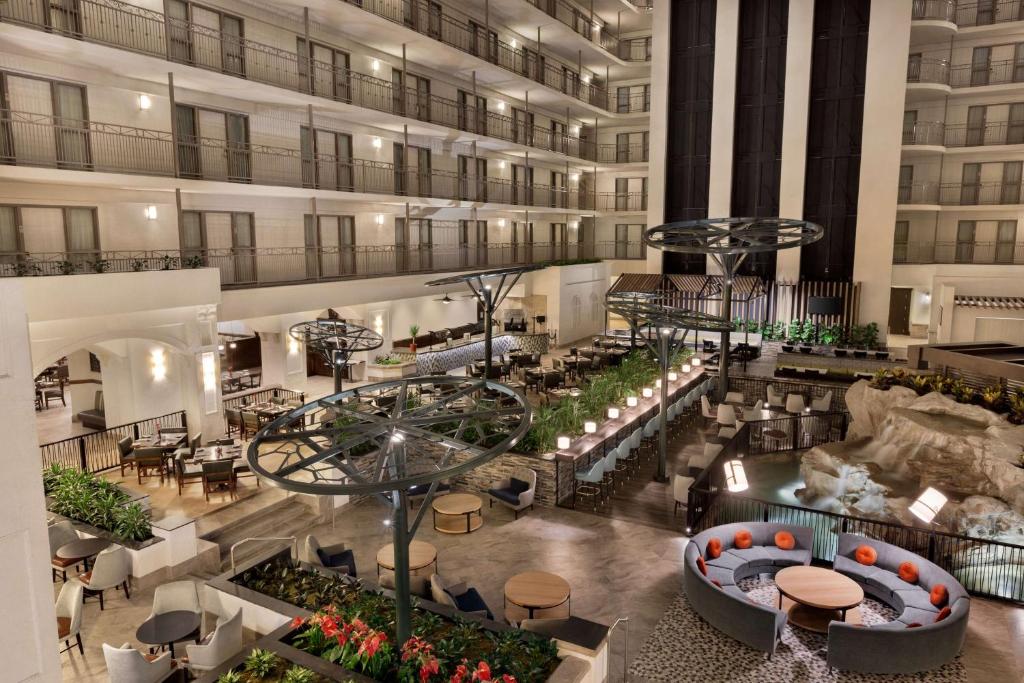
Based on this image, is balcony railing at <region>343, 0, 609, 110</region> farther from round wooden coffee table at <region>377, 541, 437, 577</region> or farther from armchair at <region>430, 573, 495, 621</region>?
armchair at <region>430, 573, 495, 621</region>

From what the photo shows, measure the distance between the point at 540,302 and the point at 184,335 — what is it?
18.4m

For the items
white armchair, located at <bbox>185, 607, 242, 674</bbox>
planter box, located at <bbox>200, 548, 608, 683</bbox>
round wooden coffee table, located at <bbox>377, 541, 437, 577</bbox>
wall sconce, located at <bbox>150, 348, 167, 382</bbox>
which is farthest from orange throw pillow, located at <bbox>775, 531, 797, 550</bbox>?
wall sconce, located at <bbox>150, 348, 167, 382</bbox>

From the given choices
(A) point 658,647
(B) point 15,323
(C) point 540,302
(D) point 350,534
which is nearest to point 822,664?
(A) point 658,647

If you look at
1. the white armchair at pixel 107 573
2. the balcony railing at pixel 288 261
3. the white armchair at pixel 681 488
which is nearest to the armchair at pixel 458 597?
the white armchair at pixel 107 573

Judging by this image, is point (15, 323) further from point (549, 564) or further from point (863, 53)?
point (863, 53)

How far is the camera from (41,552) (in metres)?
3.63

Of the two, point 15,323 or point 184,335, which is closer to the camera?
point 15,323

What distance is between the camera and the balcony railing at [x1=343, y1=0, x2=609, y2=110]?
23812 millimetres

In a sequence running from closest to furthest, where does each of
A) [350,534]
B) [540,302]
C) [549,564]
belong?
[549,564] → [350,534] → [540,302]

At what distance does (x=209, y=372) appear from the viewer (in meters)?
16.4

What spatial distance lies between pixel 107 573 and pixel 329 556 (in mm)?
3203

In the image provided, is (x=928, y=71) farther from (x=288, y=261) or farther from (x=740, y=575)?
(x=740, y=575)

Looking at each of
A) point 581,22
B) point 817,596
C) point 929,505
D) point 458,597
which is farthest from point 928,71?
point 458,597

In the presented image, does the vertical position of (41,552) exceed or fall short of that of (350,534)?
it exceeds it
